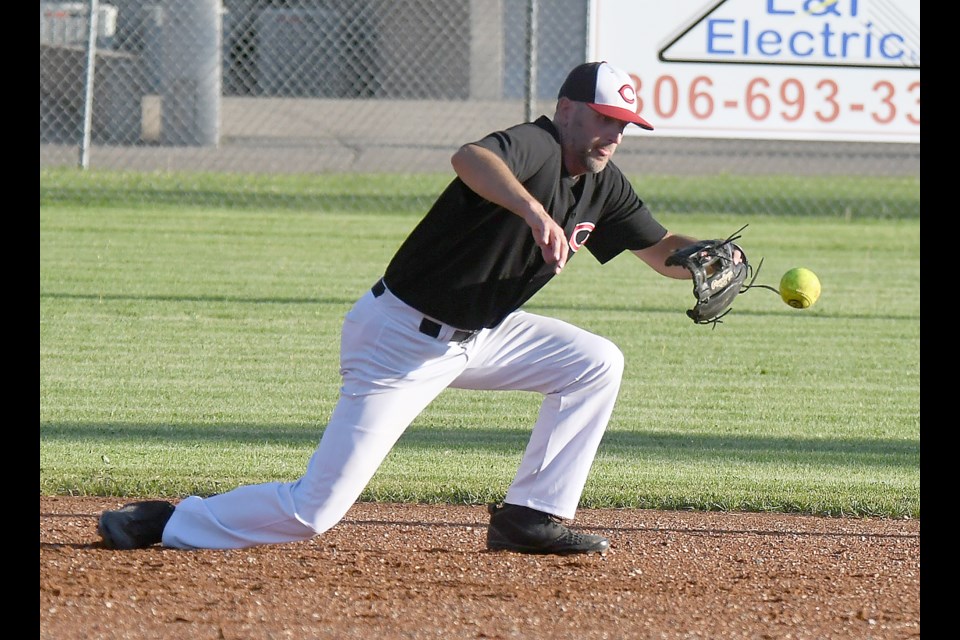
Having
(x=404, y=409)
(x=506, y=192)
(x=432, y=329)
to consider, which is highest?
(x=506, y=192)

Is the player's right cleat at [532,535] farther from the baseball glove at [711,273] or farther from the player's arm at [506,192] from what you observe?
the player's arm at [506,192]

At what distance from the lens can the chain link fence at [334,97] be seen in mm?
15445

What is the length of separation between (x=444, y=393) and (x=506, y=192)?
13.6 feet

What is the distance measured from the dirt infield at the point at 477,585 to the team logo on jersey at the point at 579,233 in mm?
1092

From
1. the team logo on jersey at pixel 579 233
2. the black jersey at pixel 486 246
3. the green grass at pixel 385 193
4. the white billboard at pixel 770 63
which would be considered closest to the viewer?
the black jersey at pixel 486 246

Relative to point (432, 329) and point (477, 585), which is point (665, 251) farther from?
point (477, 585)

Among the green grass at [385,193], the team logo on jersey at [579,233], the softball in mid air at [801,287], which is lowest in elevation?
the green grass at [385,193]

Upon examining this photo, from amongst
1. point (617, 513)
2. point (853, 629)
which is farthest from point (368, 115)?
point (853, 629)

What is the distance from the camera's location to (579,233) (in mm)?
4398

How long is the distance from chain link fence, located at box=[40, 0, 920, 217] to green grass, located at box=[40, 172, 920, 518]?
8.14 feet

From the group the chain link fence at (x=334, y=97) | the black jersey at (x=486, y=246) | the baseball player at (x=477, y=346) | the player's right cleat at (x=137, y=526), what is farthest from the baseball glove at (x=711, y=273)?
the chain link fence at (x=334, y=97)

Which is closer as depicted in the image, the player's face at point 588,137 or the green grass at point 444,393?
the player's face at point 588,137

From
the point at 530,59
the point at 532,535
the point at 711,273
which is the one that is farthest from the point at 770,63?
the point at 532,535

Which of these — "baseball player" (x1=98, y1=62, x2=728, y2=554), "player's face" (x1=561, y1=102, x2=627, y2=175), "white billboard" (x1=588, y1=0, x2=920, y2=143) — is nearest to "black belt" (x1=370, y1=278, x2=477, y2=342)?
"baseball player" (x1=98, y1=62, x2=728, y2=554)
